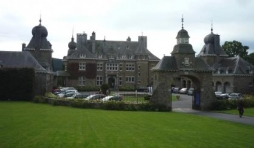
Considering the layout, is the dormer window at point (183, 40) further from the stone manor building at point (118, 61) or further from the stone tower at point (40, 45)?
the stone manor building at point (118, 61)

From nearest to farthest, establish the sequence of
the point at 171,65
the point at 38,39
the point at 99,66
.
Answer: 1. the point at 171,65
2. the point at 38,39
3. the point at 99,66

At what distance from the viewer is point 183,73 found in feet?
125

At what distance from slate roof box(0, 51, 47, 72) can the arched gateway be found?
2162 centimetres

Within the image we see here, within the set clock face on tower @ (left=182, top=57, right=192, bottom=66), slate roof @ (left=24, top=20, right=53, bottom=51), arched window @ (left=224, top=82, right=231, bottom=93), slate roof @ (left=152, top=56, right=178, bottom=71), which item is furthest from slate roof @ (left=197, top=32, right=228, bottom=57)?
slate roof @ (left=152, top=56, right=178, bottom=71)

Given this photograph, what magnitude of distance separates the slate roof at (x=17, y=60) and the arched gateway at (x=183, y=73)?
70.9ft

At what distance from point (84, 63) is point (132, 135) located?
5703 cm

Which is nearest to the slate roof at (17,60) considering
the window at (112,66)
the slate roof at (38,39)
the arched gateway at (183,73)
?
the slate roof at (38,39)

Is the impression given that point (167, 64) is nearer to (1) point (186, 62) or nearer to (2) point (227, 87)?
(1) point (186, 62)

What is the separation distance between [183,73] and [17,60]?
87.7 ft

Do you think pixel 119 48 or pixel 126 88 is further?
pixel 119 48

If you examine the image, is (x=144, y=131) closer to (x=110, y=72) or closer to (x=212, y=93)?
(x=212, y=93)

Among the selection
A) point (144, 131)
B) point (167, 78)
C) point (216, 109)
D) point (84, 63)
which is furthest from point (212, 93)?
point (84, 63)

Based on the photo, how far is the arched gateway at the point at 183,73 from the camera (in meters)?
37.2

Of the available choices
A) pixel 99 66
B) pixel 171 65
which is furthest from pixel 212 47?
pixel 171 65
